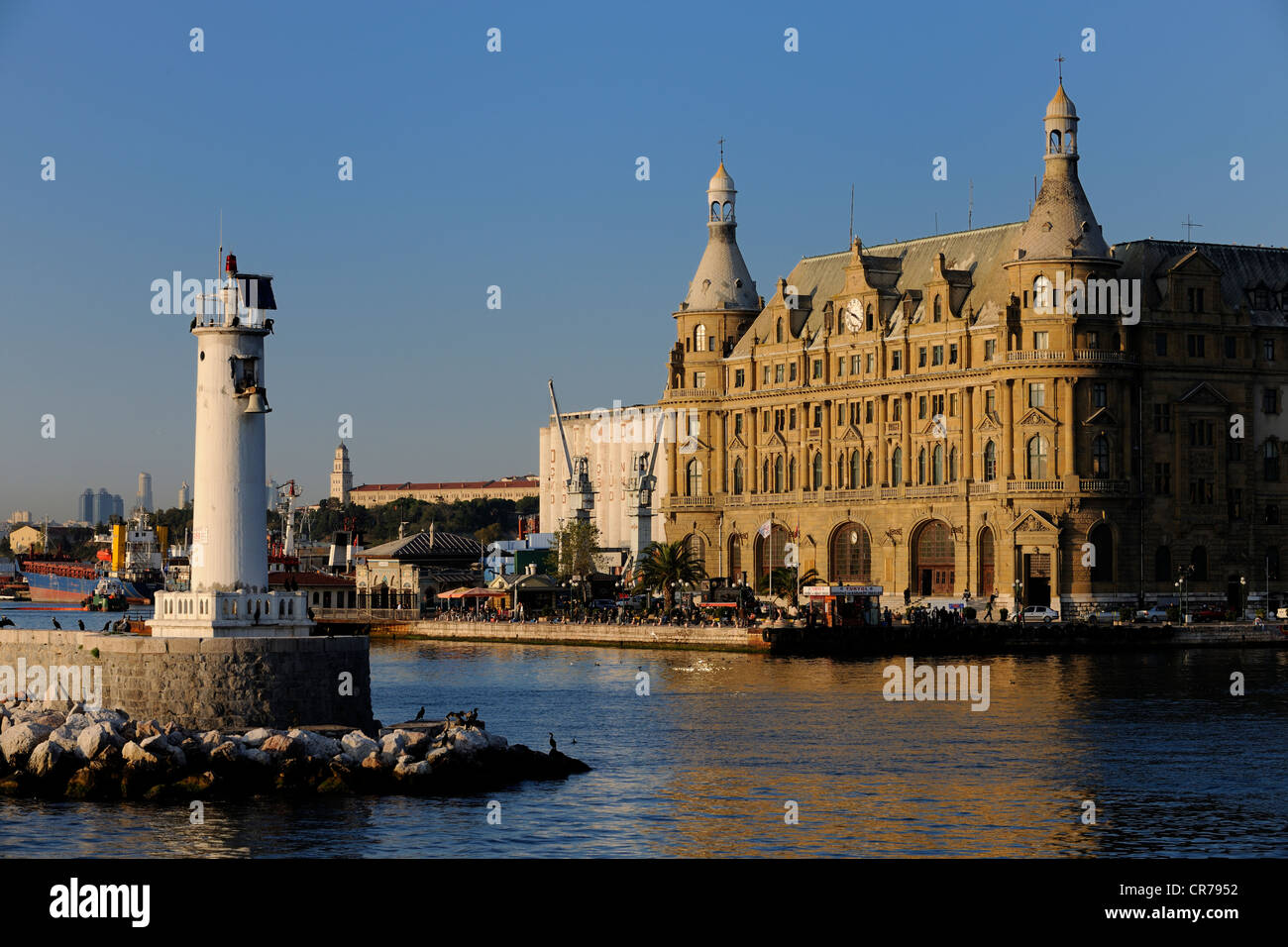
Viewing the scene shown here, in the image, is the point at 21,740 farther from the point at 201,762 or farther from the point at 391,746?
the point at 391,746

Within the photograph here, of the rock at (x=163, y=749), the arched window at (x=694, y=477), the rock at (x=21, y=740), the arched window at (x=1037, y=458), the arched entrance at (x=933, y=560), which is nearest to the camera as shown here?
the rock at (x=163, y=749)

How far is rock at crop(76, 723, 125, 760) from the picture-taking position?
149 feet

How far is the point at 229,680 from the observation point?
4759cm

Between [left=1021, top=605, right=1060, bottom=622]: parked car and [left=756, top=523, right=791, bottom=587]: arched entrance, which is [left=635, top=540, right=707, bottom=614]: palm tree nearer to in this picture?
[left=756, top=523, right=791, bottom=587]: arched entrance

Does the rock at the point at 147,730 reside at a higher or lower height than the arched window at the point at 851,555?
lower

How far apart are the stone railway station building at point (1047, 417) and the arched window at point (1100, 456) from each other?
0.40 feet

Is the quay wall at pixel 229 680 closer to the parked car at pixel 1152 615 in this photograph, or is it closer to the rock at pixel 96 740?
the rock at pixel 96 740

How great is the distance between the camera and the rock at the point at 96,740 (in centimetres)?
4541

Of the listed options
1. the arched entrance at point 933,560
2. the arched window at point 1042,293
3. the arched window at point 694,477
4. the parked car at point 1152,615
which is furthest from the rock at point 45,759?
the arched window at point 694,477

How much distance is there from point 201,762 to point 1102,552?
3360 inches

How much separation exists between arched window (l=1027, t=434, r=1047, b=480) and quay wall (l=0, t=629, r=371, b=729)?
7938 cm

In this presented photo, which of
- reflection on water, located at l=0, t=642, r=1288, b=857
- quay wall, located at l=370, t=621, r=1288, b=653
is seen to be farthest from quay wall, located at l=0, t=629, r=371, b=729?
quay wall, located at l=370, t=621, r=1288, b=653

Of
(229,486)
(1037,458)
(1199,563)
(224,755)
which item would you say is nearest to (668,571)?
(1037,458)
